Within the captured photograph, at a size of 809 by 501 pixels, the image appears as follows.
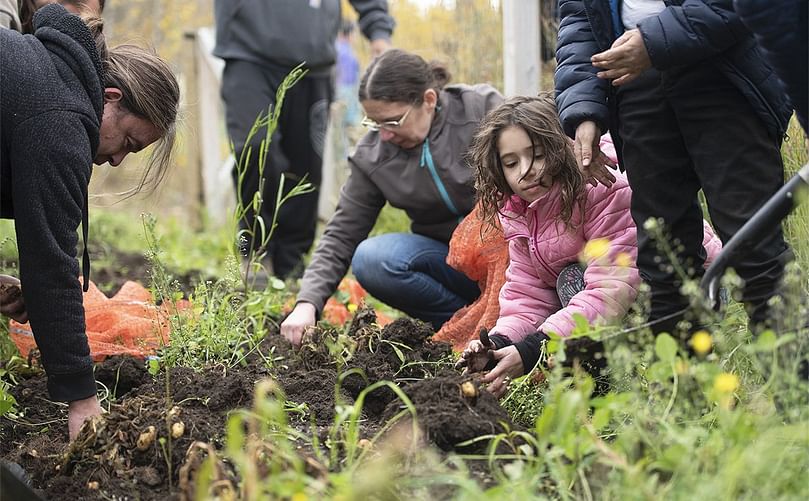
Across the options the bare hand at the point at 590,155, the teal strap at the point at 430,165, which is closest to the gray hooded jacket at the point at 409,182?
the teal strap at the point at 430,165

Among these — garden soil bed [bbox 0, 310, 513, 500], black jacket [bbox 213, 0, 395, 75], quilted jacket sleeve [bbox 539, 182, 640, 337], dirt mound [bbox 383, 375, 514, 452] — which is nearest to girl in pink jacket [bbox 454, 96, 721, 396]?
quilted jacket sleeve [bbox 539, 182, 640, 337]

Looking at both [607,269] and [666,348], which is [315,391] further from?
[666,348]

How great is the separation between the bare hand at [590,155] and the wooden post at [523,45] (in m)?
1.77

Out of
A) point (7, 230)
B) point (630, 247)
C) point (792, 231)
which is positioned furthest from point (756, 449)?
point (7, 230)

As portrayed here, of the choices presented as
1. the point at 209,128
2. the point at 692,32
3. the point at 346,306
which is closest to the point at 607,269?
the point at 692,32

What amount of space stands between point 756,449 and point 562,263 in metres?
1.51

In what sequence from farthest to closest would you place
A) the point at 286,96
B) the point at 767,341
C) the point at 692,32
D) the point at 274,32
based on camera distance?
the point at 286,96 < the point at 274,32 < the point at 692,32 < the point at 767,341

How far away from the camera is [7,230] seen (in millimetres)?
5090

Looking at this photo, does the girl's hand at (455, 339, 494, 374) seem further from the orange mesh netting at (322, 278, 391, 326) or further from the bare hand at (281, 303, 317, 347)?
the orange mesh netting at (322, 278, 391, 326)

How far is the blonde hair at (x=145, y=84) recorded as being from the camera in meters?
2.63

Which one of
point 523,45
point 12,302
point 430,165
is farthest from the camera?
point 523,45

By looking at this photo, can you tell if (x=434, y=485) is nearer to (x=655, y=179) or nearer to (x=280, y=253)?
(x=655, y=179)

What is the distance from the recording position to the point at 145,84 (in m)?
2.66

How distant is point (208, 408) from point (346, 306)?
169cm
